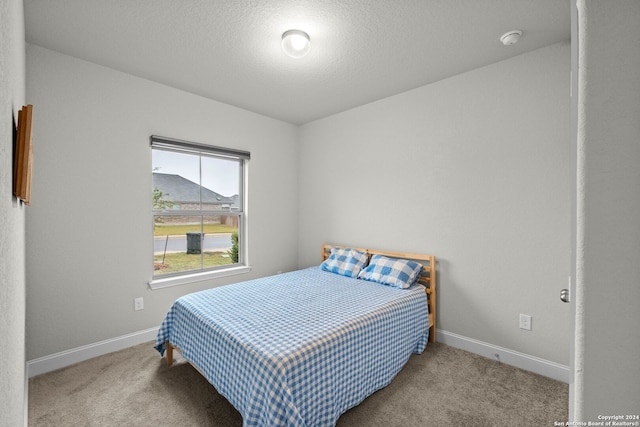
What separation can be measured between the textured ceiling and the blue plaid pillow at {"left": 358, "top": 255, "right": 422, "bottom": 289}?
1820mm

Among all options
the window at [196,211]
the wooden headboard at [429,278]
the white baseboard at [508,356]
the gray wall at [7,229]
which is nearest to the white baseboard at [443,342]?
the white baseboard at [508,356]

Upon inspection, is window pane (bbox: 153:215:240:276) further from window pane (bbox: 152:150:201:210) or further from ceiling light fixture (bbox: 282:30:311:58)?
ceiling light fixture (bbox: 282:30:311:58)

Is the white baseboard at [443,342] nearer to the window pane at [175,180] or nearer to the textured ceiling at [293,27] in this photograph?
the window pane at [175,180]

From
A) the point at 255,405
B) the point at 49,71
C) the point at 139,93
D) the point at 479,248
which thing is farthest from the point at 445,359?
the point at 49,71

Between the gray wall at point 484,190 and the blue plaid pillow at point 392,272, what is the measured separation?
0.79 ft

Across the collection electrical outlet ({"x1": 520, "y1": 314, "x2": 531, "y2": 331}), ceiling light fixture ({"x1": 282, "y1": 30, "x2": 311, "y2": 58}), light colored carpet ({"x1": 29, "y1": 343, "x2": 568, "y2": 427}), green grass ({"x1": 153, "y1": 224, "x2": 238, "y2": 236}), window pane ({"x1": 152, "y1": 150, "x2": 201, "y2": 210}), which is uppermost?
ceiling light fixture ({"x1": 282, "y1": 30, "x2": 311, "y2": 58})

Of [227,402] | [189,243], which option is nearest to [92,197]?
[189,243]

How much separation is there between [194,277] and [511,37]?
3607mm

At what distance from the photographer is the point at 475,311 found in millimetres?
2605

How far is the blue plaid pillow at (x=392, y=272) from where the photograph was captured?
2725mm

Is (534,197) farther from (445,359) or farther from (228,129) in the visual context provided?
(228,129)

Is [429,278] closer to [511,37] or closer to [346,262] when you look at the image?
[346,262]

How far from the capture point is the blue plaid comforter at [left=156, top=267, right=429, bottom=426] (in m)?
1.47

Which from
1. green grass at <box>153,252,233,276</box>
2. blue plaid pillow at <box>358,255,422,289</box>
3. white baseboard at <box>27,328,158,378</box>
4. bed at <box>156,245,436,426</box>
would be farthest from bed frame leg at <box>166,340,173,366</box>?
blue plaid pillow at <box>358,255,422,289</box>
